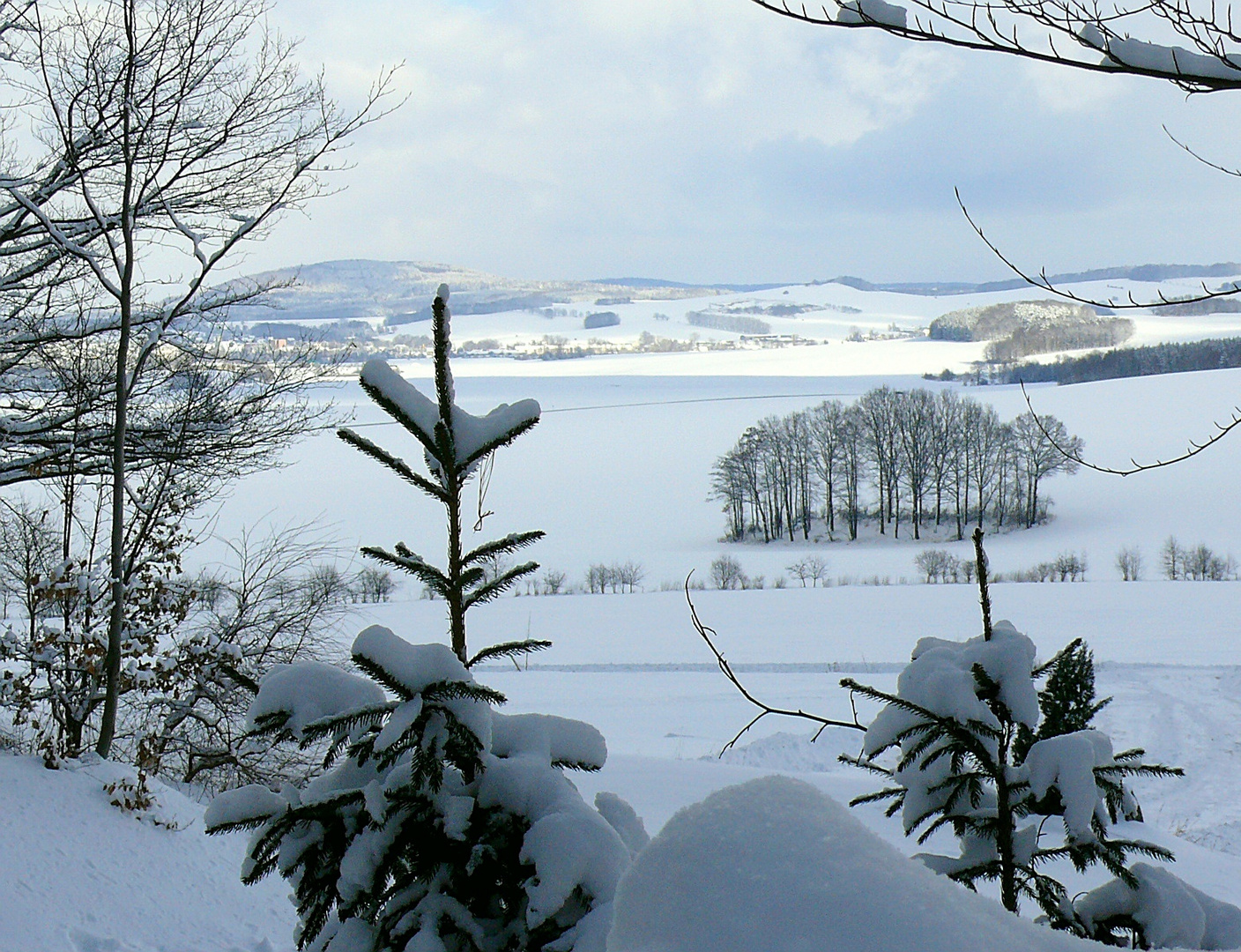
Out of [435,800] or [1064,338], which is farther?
[1064,338]

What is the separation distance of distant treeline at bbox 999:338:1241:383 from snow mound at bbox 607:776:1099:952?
59.4 m

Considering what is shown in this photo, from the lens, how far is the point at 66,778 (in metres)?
6.13

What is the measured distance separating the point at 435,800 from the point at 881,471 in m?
43.0

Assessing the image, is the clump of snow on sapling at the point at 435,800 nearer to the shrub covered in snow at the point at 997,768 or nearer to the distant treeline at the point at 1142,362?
the shrub covered in snow at the point at 997,768

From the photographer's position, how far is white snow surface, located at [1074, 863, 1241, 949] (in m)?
1.82

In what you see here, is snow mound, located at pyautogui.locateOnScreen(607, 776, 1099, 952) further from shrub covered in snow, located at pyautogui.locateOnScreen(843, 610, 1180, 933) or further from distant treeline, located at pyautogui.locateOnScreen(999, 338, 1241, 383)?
distant treeline, located at pyautogui.locateOnScreen(999, 338, 1241, 383)

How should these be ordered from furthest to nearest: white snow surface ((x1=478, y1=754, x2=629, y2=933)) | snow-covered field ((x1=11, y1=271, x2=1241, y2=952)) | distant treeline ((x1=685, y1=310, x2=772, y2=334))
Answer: distant treeline ((x1=685, y1=310, x2=772, y2=334)), snow-covered field ((x1=11, y1=271, x2=1241, y2=952)), white snow surface ((x1=478, y1=754, x2=629, y2=933))

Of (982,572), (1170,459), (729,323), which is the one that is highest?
(729,323)

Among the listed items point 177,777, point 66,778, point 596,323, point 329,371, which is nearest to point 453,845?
point 66,778

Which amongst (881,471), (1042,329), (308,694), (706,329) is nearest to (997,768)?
(308,694)

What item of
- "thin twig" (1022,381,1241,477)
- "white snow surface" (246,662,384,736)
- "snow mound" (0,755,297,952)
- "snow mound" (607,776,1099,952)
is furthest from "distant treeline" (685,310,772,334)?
"snow mound" (607,776,1099,952)

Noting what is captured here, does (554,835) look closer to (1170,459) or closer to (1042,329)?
(1170,459)

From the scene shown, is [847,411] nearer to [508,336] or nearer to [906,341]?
[508,336]

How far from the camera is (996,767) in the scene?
2.04 m
